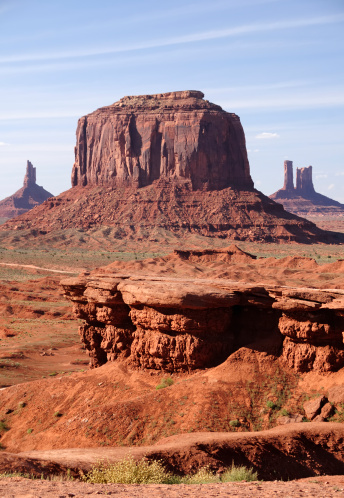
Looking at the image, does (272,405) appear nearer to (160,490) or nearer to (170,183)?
(160,490)

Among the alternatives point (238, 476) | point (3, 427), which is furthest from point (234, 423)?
point (3, 427)

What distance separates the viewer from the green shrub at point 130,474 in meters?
13.6

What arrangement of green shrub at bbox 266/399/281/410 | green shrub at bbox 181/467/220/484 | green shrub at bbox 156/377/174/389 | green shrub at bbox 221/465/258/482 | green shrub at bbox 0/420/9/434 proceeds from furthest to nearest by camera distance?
1. green shrub at bbox 0/420/9/434
2. green shrub at bbox 156/377/174/389
3. green shrub at bbox 266/399/281/410
4. green shrub at bbox 221/465/258/482
5. green shrub at bbox 181/467/220/484

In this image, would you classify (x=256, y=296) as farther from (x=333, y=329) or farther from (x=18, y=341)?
(x=18, y=341)

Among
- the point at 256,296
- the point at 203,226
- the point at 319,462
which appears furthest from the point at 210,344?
the point at 203,226

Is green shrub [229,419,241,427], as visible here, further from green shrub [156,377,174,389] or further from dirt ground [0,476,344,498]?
dirt ground [0,476,344,498]

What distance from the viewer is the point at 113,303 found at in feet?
84.1

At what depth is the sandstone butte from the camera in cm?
12706

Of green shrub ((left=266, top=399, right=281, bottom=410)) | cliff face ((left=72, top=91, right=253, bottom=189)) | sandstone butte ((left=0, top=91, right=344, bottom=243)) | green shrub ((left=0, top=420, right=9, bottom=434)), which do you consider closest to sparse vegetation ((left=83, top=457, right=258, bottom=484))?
green shrub ((left=266, top=399, right=281, bottom=410))

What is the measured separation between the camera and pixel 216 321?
74.6 feet

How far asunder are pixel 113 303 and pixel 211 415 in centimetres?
709

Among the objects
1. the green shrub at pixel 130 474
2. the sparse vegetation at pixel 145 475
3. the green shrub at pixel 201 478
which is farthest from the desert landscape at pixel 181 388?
the green shrub at pixel 130 474

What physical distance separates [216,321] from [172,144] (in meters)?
116

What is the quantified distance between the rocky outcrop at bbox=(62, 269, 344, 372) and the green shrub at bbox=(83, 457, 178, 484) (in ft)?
26.8
